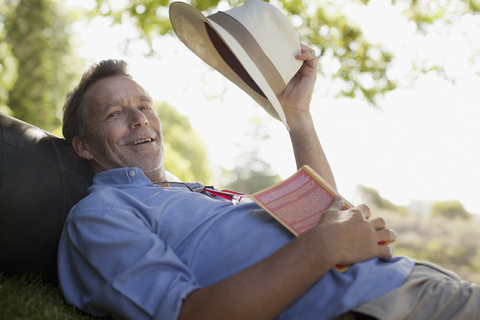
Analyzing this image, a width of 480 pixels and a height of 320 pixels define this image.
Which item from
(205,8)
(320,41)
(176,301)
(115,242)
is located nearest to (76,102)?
(115,242)

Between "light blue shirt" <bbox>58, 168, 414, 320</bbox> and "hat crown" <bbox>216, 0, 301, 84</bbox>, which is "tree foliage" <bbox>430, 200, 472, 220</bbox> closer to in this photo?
"hat crown" <bbox>216, 0, 301, 84</bbox>

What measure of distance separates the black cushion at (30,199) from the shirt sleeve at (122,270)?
23cm

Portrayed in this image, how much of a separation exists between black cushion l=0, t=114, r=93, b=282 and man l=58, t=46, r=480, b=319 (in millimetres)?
166

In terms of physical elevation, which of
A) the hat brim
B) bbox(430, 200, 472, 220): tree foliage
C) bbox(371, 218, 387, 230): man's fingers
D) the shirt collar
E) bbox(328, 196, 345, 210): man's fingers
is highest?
the hat brim

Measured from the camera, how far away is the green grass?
1.44 m

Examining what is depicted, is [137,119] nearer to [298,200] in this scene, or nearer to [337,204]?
[298,200]

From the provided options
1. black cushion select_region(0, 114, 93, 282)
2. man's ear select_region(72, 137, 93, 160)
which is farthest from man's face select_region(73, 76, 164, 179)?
black cushion select_region(0, 114, 93, 282)

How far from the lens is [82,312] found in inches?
65.3

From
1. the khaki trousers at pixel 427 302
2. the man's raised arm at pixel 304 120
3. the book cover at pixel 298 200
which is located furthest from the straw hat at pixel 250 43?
the khaki trousers at pixel 427 302

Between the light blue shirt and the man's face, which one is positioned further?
the man's face

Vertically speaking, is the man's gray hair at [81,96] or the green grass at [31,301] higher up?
the man's gray hair at [81,96]

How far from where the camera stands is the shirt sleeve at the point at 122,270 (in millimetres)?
1412

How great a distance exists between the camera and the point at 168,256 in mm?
1513

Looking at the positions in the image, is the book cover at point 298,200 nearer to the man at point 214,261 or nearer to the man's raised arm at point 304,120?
the man at point 214,261
